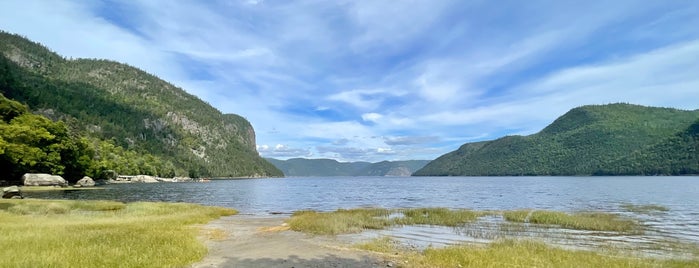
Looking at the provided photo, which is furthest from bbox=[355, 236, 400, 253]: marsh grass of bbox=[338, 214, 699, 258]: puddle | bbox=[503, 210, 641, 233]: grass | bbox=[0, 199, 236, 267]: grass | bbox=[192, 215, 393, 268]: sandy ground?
bbox=[503, 210, 641, 233]: grass

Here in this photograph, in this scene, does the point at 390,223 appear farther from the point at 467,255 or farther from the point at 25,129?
the point at 25,129

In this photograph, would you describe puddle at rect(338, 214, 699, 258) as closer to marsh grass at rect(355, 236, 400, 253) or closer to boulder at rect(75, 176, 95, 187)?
marsh grass at rect(355, 236, 400, 253)

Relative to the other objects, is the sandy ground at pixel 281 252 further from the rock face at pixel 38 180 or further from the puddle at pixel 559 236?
the rock face at pixel 38 180

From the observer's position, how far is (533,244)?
25031 mm

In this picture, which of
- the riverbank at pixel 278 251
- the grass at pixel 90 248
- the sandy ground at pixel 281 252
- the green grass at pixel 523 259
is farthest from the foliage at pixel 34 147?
the green grass at pixel 523 259

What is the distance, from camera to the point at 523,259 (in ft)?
65.3

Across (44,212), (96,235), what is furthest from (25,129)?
(96,235)

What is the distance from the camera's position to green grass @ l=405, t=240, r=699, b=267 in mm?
19078

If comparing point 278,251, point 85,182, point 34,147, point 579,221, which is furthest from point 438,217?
point 85,182

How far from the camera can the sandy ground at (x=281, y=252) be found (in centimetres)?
1920

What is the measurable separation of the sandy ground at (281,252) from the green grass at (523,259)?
8.12 ft

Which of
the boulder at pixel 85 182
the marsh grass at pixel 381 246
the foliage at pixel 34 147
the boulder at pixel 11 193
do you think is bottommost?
the marsh grass at pixel 381 246

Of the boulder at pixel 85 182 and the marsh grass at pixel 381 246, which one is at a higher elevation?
the boulder at pixel 85 182

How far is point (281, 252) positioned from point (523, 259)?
12522 mm
